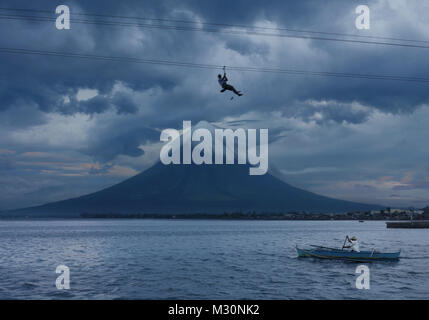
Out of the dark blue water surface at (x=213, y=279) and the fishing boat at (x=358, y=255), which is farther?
the fishing boat at (x=358, y=255)

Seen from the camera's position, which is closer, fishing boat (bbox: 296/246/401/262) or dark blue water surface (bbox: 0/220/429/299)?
dark blue water surface (bbox: 0/220/429/299)

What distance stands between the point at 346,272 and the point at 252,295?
17.4 meters

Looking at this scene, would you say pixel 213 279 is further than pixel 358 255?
No

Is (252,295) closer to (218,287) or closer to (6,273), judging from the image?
(218,287)
